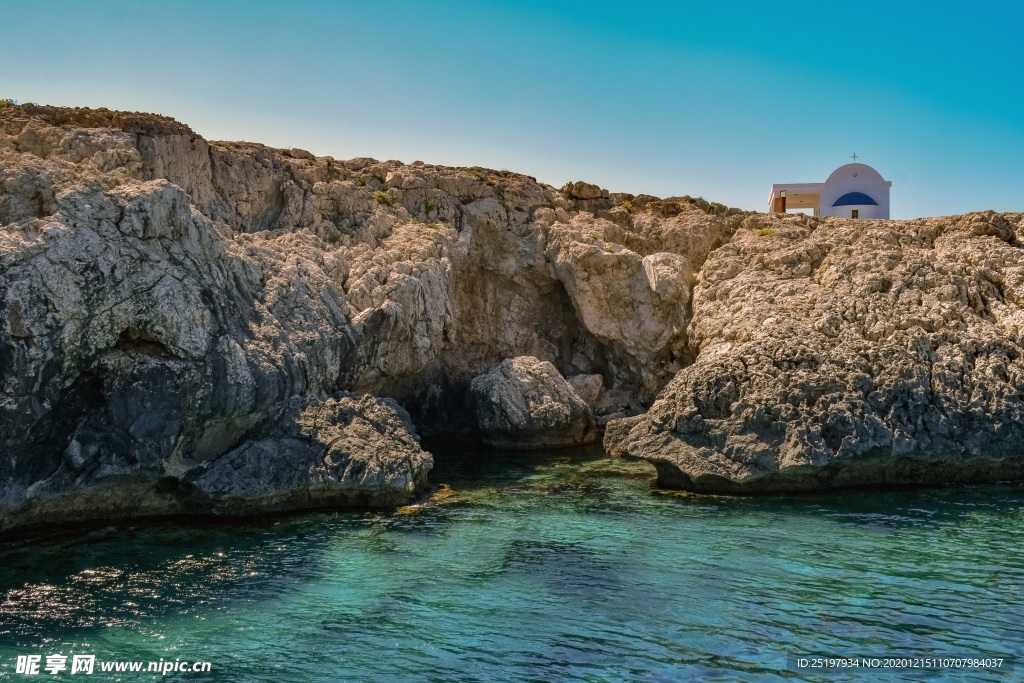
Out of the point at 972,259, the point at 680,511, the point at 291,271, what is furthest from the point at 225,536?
the point at 972,259

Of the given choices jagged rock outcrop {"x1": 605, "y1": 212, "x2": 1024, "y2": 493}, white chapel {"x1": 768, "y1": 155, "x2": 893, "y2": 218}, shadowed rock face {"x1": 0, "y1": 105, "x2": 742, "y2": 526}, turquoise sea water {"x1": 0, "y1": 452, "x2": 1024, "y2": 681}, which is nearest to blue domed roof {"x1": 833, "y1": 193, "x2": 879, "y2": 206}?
white chapel {"x1": 768, "y1": 155, "x2": 893, "y2": 218}

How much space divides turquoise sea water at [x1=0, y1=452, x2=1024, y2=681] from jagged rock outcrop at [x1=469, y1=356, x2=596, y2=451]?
292 inches

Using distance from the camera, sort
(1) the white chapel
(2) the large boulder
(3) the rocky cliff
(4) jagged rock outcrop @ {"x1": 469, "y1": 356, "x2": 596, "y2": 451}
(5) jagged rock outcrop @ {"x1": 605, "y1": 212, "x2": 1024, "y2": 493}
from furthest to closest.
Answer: (1) the white chapel, (4) jagged rock outcrop @ {"x1": 469, "y1": 356, "x2": 596, "y2": 451}, (5) jagged rock outcrop @ {"x1": 605, "y1": 212, "x2": 1024, "y2": 493}, (2) the large boulder, (3) the rocky cliff

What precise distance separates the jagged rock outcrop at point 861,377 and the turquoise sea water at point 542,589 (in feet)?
3.67

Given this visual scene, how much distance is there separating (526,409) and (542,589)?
14.4m

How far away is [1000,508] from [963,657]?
994 cm

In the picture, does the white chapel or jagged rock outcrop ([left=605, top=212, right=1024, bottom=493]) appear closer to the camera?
jagged rock outcrop ([left=605, top=212, right=1024, bottom=493])

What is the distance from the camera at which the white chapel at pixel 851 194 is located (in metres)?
45.6

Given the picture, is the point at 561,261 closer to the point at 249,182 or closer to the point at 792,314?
the point at 792,314

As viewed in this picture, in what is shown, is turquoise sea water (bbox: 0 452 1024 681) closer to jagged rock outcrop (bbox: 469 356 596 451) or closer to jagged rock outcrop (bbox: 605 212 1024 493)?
jagged rock outcrop (bbox: 605 212 1024 493)

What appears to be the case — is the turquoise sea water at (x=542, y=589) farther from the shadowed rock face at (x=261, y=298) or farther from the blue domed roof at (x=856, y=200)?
the blue domed roof at (x=856, y=200)

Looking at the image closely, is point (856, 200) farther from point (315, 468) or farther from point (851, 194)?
point (315, 468)

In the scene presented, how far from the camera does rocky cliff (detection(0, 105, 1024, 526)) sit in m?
20.9

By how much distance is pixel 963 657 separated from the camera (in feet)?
44.6
